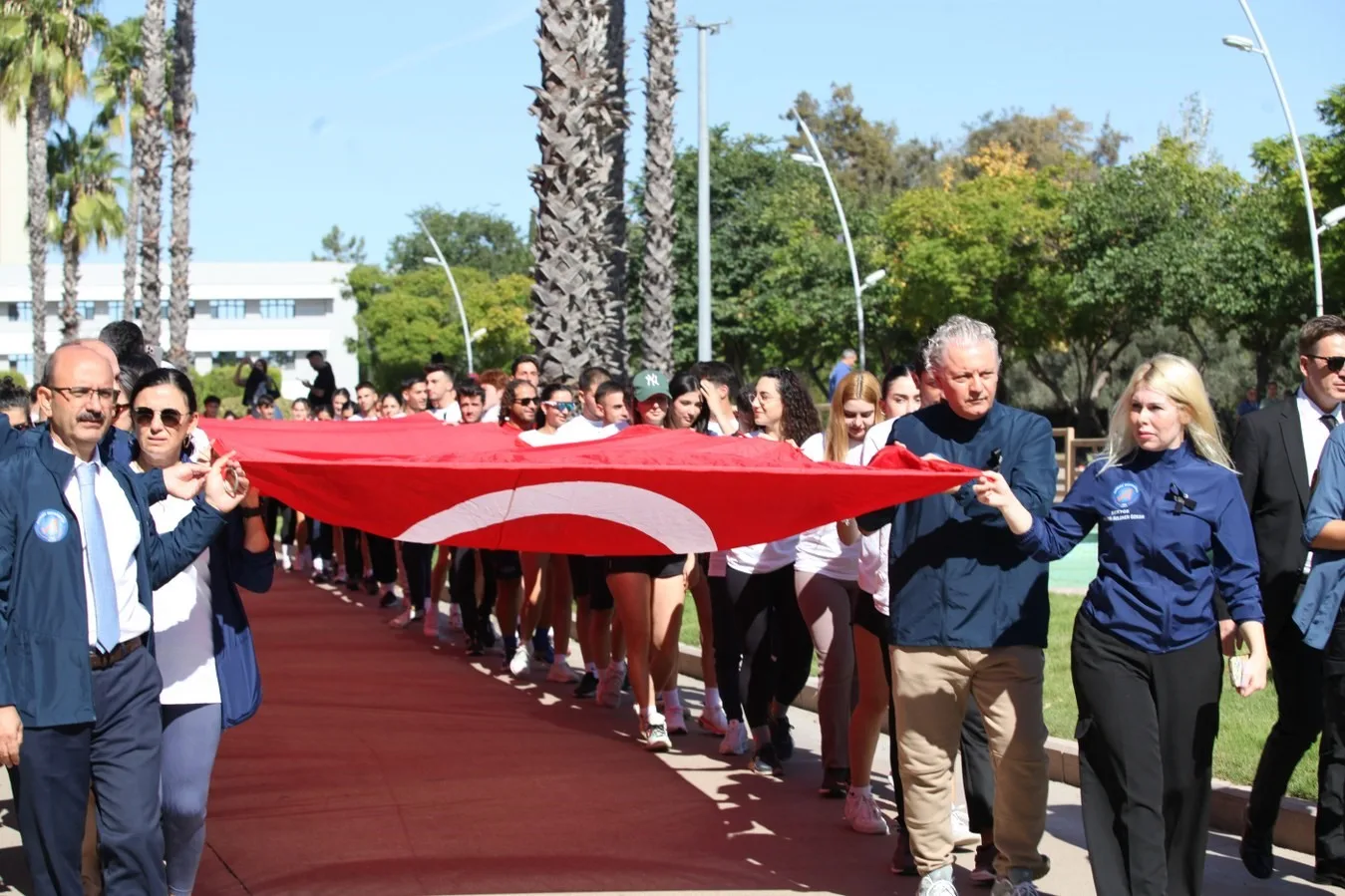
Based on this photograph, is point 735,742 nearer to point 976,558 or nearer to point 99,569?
point 976,558

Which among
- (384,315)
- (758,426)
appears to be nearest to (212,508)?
(758,426)

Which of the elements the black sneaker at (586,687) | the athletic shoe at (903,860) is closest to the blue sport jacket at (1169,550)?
the athletic shoe at (903,860)

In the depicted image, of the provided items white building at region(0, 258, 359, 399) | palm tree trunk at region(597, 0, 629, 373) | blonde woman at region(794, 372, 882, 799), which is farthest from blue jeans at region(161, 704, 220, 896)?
white building at region(0, 258, 359, 399)

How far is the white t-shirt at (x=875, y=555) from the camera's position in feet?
22.8

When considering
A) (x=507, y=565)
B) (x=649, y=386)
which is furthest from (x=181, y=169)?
(x=649, y=386)

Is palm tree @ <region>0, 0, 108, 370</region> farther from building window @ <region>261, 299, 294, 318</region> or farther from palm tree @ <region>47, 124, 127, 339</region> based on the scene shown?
building window @ <region>261, 299, 294, 318</region>

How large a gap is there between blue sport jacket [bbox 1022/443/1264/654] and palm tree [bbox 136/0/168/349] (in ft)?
89.3

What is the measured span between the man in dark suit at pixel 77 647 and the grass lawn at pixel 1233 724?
5.01 meters

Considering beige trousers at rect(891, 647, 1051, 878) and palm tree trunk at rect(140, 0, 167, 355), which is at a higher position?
palm tree trunk at rect(140, 0, 167, 355)

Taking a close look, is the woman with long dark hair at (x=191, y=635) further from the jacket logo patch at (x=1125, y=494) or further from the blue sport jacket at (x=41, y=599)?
the jacket logo patch at (x=1125, y=494)

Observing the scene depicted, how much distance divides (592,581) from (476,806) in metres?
3.05

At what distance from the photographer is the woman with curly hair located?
8.64m

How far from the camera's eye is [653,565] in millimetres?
9547

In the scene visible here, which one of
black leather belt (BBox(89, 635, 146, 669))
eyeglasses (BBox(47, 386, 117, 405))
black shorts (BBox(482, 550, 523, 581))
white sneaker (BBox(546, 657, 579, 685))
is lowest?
white sneaker (BBox(546, 657, 579, 685))
